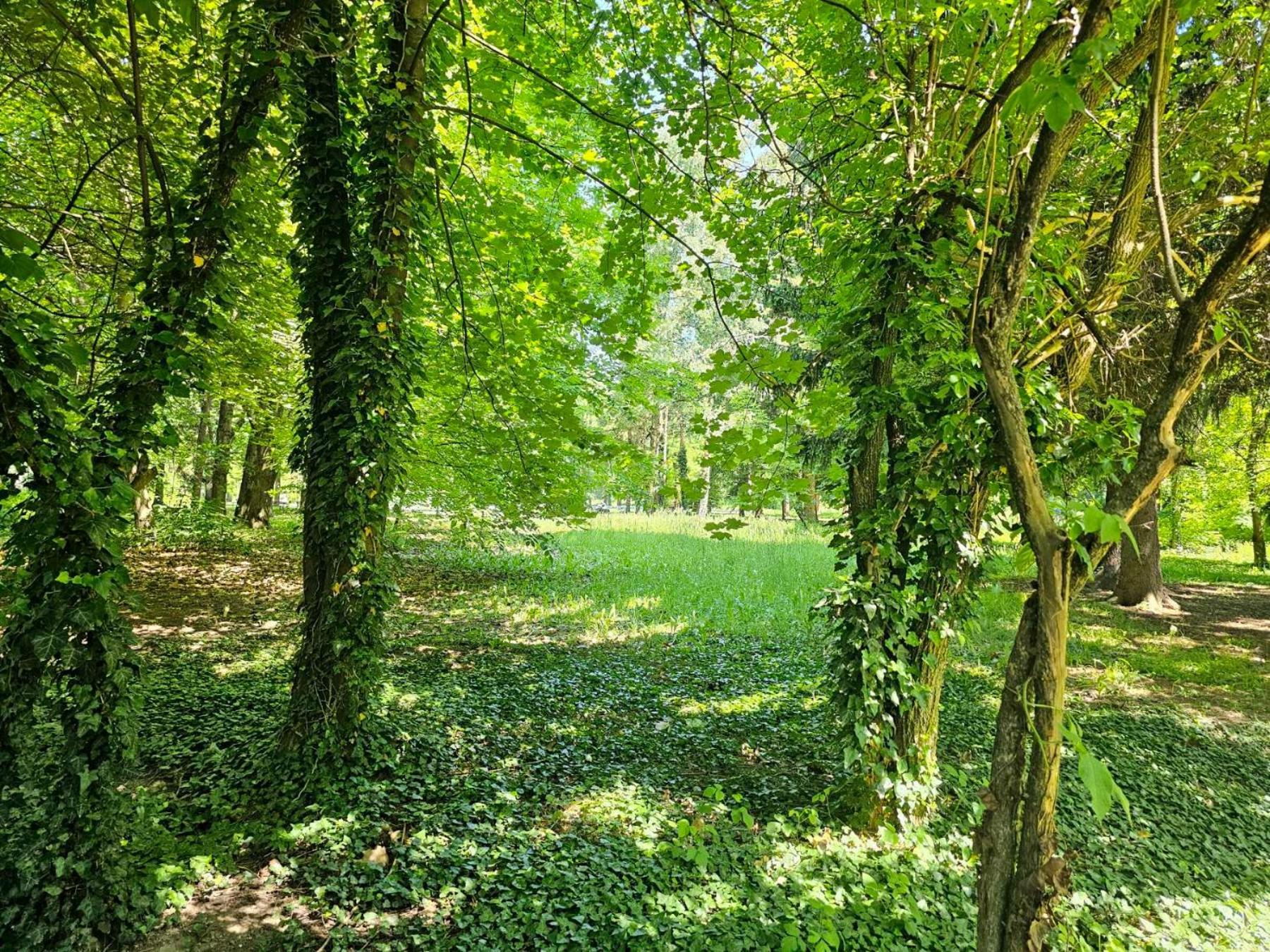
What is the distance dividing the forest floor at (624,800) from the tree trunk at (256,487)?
4012mm

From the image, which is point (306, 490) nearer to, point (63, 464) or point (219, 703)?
point (63, 464)

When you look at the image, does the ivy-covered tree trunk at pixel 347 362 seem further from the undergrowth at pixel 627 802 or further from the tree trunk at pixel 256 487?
the tree trunk at pixel 256 487

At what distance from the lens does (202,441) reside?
12156mm

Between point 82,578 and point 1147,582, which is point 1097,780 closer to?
point 82,578

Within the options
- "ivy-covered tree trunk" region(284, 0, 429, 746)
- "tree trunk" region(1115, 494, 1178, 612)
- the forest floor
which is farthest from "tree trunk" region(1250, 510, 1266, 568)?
"ivy-covered tree trunk" region(284, 0, 429, 746)

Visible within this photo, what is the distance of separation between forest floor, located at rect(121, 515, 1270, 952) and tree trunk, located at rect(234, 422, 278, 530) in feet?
13.2

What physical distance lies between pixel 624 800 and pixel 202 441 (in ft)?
42.3

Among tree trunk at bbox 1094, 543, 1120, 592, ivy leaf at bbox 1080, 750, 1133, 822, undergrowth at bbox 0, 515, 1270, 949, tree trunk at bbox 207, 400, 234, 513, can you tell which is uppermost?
tree trunk at bbox 207, 400, 234, 513

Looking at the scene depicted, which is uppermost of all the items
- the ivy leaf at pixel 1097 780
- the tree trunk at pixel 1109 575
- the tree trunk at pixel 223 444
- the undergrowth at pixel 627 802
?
the tree trunk at pixel 223 444

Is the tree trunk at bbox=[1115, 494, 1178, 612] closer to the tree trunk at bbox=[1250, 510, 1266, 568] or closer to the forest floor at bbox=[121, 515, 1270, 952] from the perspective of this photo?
the forest floor at bbox=[121, 515, 1270, 952]

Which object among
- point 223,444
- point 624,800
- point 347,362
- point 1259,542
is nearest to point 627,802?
point 624,800

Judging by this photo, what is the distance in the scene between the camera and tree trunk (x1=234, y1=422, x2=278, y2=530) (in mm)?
10906

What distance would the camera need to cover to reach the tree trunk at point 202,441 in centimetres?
1097

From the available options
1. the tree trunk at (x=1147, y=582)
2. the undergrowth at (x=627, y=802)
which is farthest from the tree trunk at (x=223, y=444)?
the tree trunk at (x=1147, y=582)
